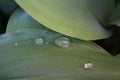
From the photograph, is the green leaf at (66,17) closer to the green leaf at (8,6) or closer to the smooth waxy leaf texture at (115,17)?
the smooth waxy leaf texture at (115,17)

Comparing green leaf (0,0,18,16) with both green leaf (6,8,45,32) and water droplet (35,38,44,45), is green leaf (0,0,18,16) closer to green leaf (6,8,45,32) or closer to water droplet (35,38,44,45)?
green leaf (6,8,45,32)

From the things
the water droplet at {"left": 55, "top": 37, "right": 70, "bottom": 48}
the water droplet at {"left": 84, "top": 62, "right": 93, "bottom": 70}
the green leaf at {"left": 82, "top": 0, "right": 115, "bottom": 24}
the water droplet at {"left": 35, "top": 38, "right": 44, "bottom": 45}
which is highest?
the green leaf at {"left": 82, "top": 0, "right": 115, "bottom": 24}

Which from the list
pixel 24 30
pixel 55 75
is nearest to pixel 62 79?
pixel 55 75

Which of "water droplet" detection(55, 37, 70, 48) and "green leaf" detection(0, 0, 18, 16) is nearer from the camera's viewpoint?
"water droplet" detection(55, 37, 70, 48)

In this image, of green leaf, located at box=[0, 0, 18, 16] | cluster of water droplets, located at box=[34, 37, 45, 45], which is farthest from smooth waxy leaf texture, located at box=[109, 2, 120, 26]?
green leaf, located at box=[0, 0, 18, 16]

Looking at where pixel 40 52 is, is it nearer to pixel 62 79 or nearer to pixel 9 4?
pixel 62 79

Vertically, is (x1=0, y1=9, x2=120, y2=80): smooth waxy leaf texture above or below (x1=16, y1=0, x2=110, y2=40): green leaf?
below

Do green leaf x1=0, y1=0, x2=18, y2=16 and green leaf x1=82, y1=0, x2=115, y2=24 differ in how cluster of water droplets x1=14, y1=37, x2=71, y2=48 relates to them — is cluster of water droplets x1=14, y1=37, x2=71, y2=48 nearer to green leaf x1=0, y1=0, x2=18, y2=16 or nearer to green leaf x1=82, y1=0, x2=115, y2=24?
green leaf x1=82, y1=0, x2=115, y2=24
